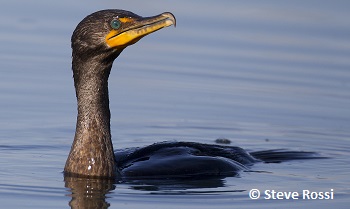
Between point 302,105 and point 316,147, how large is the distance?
5.59 ft

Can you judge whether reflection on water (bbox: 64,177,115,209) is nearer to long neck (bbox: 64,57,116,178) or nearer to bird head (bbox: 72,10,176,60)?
long neck (bbox: 64,57,116,178)

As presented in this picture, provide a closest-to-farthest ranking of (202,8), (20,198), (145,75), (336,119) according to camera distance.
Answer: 1. (20,198)
2. (336,119)
3. (145,75)
4. (202,8)

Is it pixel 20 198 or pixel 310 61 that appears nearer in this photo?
pixel 20 198

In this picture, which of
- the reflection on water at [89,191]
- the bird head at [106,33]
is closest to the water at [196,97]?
the reflection on water at [89,191]

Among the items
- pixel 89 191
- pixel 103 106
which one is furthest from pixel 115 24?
pixel 89 191

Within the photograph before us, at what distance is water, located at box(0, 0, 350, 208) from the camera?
37.2 feet

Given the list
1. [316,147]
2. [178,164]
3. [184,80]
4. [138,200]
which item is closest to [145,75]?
[184,80]

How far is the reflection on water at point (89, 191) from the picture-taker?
1064cm

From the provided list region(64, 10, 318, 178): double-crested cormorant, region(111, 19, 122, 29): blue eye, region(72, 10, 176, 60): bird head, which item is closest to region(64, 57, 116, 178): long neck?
region(64, 10, 318, 178): double-crested cormorant

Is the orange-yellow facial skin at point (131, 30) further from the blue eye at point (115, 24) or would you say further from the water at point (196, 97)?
the water at point (196, 97)

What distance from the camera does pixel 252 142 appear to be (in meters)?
14.1

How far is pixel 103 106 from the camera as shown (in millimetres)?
11930

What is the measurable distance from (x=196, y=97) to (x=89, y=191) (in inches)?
182

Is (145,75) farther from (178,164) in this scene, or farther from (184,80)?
(178,164)
